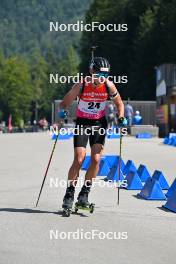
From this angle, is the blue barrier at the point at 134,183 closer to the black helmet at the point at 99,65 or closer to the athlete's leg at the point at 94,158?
the athlete's leg at the point at 94,158

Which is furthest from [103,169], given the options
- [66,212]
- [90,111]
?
[66,212]

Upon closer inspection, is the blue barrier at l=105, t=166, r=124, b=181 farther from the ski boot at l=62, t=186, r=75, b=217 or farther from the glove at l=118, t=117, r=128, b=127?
the ski boot at l=62, t=186, r=75, b=217

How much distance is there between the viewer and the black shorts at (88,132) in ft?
29.1

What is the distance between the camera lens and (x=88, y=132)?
8.92 m

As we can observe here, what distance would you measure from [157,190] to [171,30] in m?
58.1

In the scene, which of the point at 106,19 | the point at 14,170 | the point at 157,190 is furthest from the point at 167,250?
the point at 106,19

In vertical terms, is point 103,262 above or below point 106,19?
below

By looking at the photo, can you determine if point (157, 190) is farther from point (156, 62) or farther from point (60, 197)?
point (156, 62)

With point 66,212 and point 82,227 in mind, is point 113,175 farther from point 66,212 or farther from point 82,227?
point 82,227

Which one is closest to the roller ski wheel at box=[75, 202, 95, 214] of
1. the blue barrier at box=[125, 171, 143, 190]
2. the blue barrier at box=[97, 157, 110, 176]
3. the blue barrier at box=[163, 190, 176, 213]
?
the blue barrier at box=[163, 190, 176, 213]

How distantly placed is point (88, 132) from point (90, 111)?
285mm

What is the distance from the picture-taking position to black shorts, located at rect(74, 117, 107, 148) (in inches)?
349

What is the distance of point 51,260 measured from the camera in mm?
6102

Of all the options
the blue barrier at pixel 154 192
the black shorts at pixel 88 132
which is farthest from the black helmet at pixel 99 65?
the blue barrier at pixel 154 192
